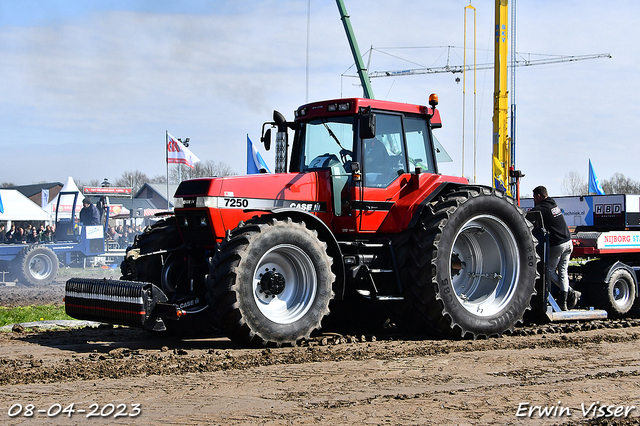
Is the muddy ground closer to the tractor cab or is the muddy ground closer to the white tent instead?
the tractor cab

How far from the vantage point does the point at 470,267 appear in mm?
8453

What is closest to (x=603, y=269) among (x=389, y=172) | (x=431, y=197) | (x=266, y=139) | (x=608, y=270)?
(x=608, y=270)

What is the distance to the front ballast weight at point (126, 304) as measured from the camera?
651 centimetres

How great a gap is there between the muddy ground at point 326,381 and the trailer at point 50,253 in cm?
1177

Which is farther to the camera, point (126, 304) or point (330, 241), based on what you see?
point (330, 241)

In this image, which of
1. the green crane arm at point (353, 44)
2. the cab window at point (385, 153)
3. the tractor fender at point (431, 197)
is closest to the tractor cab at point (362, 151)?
the cab window at point (385, 153)

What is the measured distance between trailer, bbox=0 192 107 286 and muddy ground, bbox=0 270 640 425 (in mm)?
11768

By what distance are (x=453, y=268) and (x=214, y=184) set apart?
3183 mm

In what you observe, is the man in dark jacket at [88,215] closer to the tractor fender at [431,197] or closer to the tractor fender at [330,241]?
the tractor fender at [330,241]

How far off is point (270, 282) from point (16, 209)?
19.7 metres

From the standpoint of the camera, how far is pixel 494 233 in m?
8.38

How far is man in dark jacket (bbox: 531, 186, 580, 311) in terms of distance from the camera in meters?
9.30

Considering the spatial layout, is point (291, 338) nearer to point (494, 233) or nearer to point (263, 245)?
point (263, 245)

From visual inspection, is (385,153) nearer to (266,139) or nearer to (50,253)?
(266,139)
